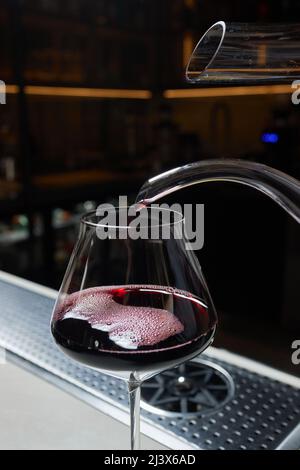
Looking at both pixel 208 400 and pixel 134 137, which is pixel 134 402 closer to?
pixel 208 400

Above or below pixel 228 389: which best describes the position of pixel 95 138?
above

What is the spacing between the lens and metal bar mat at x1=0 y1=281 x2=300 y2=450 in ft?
1.82

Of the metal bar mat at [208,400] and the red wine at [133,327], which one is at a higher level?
the red wine at [133,327]

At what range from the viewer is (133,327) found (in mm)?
418

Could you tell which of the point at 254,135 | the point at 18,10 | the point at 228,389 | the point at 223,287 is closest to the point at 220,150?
the point at 254,135

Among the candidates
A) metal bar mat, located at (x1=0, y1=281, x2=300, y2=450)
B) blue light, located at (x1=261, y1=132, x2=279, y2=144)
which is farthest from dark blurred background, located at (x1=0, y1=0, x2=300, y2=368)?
metal bar mat, located at (x1=0, y1=281, x2=300, y2=450)

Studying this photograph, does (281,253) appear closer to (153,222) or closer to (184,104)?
(184,104)

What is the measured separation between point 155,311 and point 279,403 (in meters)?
0.27

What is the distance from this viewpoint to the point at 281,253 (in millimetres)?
2564

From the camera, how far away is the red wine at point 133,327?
406mm
